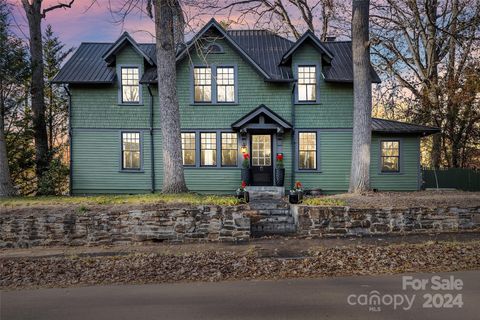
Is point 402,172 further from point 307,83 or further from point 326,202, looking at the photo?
point 326,202

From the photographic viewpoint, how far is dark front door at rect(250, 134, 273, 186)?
2048 centimetres

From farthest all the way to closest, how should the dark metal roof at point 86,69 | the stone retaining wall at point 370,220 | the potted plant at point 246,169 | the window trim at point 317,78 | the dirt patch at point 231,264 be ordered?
the window trim at point 317,78 → the dark metal roof at point 86,69 → the potted plant at point 246,169 → the stone retaining wall at point 370,220 → the dirt patch at point 231,264

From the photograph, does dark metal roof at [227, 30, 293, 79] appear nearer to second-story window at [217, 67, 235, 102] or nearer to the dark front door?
second-story window at [217, 67, 235, 102]

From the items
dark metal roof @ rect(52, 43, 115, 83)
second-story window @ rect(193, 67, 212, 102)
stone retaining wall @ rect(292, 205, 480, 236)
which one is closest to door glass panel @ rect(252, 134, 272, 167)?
second-story window @ rect(193, 67, 212, 102)

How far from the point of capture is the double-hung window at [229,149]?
67.6 ft

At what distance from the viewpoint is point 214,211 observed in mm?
12438

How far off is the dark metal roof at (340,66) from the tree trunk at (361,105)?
2.57 m

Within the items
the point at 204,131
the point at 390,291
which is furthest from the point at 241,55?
the point at 390,291

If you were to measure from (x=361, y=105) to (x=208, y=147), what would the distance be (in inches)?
296

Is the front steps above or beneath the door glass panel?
beneath

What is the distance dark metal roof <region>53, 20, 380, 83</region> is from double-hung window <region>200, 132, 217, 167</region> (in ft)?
11.9

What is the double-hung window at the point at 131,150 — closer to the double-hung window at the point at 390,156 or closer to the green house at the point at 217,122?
the green house at the point at 217,122

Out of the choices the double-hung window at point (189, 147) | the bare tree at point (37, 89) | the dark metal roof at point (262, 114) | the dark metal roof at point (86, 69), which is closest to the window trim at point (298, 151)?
the dark metal roof at point (262, 114)

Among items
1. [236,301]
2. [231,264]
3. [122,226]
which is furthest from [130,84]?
[236,301]
